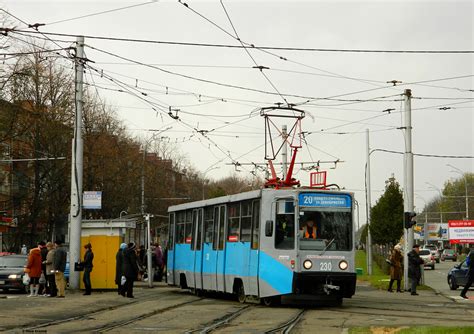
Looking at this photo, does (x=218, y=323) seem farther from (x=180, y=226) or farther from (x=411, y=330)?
(x=180, y=226)

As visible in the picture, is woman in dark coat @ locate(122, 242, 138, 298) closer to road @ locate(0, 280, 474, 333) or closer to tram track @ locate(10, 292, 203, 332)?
road @ locate(0, 280, 474, 333)

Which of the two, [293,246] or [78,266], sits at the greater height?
[293,246]

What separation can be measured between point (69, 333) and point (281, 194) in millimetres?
7672

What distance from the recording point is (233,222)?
2267 cm

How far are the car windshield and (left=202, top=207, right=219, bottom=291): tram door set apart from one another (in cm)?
867

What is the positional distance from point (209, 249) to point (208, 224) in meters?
0.85

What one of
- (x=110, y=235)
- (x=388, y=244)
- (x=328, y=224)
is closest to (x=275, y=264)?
(x=328, y=224)

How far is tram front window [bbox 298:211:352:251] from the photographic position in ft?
65.8

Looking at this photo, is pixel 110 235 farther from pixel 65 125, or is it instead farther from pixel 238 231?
pixel 65 125

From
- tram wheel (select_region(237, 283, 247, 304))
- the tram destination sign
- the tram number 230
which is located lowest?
tram wheel (select_region(237, 283, 247, 304))

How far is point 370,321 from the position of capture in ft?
53.7

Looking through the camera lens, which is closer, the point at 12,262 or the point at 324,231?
the point at 324,231

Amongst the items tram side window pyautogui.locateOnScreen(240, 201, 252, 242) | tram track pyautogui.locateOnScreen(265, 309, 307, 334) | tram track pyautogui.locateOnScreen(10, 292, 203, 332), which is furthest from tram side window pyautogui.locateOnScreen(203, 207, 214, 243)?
tram track pyautogui.locateOnScreen(265, 309, 307, 334)

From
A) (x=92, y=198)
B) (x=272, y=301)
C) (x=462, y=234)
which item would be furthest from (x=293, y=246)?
(x=462, y=234)
